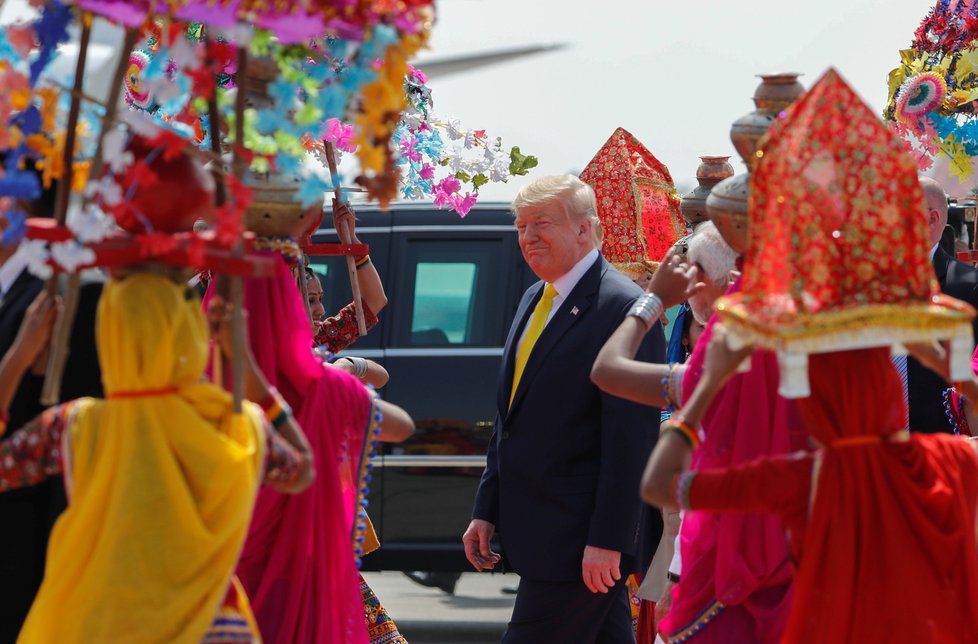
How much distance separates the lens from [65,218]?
3404mm

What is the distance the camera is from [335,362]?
588 centimetres

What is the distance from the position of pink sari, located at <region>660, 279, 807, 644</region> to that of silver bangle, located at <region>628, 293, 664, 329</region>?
0.54ft

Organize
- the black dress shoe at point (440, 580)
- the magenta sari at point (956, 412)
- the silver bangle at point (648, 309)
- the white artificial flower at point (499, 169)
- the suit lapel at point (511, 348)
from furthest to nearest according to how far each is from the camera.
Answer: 1. the black dress shoe at point (440, 580)
2. the white artificial flower at point (499, 169)
3. the suit lapel at point (511, 348)
4. the magenta sari at point (956, 412)
5. the silver bangle at point (648, 309)

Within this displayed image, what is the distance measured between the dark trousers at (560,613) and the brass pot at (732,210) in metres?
1.62

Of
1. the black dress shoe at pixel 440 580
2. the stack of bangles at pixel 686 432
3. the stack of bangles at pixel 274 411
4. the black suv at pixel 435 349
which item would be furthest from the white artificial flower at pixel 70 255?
the black dress shoe at pixel 440 580

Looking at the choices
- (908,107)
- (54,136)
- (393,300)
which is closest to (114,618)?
(54,136)

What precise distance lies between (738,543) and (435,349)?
4.35 metres

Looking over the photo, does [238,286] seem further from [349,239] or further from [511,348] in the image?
[349,239]

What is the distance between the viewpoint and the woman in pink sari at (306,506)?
14.9 feet

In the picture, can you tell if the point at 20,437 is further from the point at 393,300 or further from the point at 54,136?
the point at 393,300

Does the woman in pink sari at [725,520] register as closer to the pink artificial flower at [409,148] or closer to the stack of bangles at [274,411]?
the stack of bangles at [274,411]

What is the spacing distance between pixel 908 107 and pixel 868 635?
2.80 metres

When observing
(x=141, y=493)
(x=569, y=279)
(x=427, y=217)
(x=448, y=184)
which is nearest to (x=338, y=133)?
(x=448, y=184)

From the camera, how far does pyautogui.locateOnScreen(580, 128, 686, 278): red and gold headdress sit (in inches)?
273
